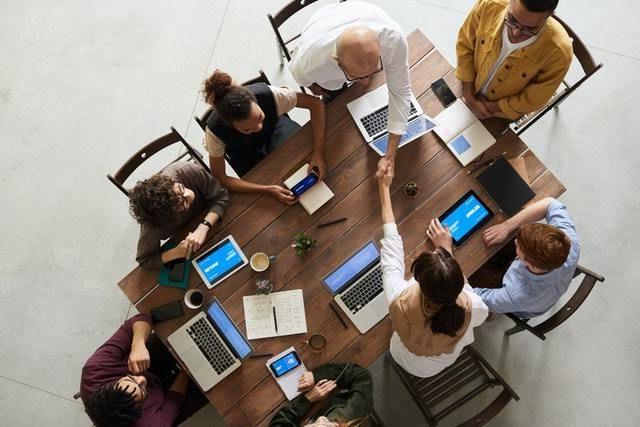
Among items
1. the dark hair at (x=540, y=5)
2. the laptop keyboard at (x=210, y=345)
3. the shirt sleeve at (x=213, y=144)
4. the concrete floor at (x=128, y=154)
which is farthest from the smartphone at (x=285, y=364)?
the dark hair at (x=540, y=5)

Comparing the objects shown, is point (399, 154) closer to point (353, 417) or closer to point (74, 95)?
point (353, 417)

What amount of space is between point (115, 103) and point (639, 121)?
372cm

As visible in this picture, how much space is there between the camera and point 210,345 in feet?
7.59

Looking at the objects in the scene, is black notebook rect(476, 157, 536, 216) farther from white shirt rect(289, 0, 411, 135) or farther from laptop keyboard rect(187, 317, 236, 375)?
laptop keyboard rect(187, 317, 236, 375)

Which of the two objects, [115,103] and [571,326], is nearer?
[571,326]

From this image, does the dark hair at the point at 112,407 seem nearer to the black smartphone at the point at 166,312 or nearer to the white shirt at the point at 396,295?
the black smartphone at the point at 166,312

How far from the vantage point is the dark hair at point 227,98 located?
220 cm

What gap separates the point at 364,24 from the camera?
2209 mm

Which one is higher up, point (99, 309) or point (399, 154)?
point (399, 154)

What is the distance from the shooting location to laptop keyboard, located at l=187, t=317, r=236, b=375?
7.50 feet

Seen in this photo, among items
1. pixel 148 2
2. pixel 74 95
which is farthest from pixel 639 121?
pixel 74 95

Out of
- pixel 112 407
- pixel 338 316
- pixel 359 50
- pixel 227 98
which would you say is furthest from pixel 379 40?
pixel 112 407

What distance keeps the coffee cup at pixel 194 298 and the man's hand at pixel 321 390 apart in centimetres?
67

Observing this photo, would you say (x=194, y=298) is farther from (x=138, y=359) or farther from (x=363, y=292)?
(x=363, y=292)
